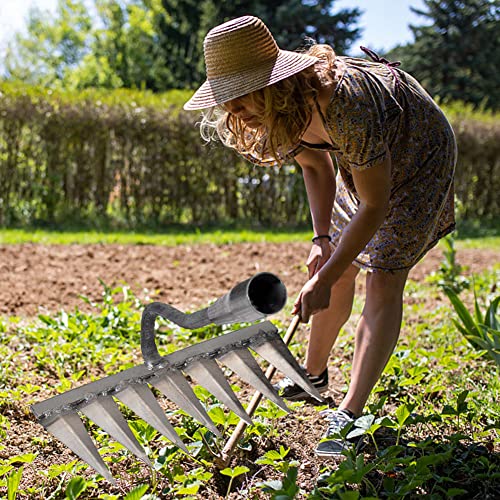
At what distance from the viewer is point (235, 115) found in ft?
6.69

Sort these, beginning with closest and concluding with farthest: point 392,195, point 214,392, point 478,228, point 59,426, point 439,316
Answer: point 59,426, point 214,392, point 392,195, point 439,316, point 478,228

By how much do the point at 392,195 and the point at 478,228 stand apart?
314 inches

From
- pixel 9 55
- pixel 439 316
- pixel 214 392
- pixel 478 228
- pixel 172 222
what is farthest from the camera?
pixel 9 55

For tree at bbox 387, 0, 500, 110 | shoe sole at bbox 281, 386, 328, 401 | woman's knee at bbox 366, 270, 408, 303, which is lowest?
shoe sole at bbox 281, 386, 328, 401

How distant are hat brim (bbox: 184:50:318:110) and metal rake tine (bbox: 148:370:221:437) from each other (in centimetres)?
78

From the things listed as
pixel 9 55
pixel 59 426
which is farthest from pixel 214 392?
pixel 9 55

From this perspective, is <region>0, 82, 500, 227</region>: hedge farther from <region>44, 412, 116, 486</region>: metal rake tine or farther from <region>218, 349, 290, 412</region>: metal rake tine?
<region>44, 412, 116, 486</region>: metal rake tine

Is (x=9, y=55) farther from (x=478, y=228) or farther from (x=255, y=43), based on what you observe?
(x=255, y=43)

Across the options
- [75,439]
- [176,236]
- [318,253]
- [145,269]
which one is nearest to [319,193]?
[318,253]

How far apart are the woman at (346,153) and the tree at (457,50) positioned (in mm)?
25544

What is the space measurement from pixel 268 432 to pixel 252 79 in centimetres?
122

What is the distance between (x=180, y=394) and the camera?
1.99m

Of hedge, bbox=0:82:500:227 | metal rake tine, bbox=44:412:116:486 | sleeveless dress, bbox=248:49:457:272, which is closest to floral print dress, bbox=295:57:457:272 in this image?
sleeveless dress, bbox=248:49:457:272

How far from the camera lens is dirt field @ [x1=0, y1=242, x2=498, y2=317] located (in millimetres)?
4547
